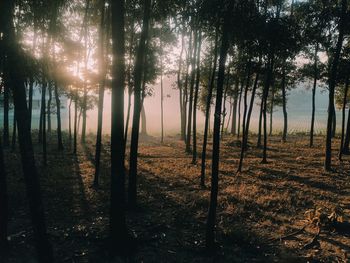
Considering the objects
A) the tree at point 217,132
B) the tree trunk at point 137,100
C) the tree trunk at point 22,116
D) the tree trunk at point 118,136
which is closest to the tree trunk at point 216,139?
the tree at point 217,132

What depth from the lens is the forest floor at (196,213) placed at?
9.59 m

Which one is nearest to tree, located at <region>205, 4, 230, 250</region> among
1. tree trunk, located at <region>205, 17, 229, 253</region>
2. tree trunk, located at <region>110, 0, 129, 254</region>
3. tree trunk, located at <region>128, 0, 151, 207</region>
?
tree trunk, located at <region>205, 17, 229, 253</region>

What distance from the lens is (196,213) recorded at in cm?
1255

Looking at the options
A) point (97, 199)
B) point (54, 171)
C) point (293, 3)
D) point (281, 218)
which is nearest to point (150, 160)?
point (54, 171)

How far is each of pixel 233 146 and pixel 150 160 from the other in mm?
9635

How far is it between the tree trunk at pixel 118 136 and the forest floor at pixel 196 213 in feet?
1.87

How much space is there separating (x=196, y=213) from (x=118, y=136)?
4940 millimetres

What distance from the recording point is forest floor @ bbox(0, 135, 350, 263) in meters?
9.59

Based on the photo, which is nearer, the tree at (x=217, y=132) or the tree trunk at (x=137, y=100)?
the tree at (x=217, y=132)

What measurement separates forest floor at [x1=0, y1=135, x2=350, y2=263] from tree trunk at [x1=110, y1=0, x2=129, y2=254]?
0.57 m

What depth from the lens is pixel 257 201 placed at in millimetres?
13570

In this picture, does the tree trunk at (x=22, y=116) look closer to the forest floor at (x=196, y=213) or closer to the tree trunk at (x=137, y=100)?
the forest floor at (x=196, y=213)

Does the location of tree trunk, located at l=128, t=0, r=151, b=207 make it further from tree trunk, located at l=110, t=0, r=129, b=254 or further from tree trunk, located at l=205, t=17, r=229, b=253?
tree trunk, located at l=205, t=17, r=229, b=253

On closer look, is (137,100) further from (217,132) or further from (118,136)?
(217,132)
